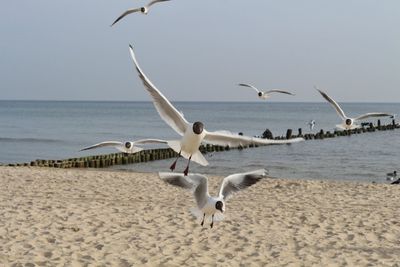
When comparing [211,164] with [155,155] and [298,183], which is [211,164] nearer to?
[155,155]

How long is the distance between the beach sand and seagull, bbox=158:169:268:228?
1891mm

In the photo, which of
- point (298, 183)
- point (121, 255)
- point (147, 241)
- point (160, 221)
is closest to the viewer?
point (121, 255)

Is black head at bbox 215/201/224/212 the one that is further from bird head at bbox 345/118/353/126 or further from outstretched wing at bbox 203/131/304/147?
bird head at bbox 345/118/353/126

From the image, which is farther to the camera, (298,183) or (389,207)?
(298,183)

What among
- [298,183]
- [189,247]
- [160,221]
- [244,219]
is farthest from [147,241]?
[298,183]

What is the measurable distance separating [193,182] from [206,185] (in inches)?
6.3

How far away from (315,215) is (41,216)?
17.3 feet

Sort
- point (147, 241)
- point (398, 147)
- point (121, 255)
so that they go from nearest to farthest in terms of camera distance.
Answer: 1. point (121, 255)
2. point (147, 241)
3. point (398, 147)

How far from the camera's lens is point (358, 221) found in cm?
1178

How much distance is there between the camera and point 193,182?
6508mm

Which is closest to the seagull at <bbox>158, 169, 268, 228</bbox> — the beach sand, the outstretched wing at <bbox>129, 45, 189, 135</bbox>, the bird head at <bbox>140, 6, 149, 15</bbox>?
the outstretched wing at <bbox>129, 45, 189, 135</bbox>

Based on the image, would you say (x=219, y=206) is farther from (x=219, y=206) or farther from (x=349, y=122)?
(x=349, y=122)

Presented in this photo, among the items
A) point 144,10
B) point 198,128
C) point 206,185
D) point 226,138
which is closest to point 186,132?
point 198,128

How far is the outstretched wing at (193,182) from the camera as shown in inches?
247
